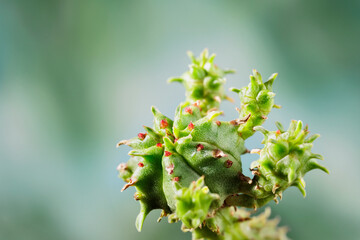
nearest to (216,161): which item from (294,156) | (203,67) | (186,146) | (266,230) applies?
(186,146)

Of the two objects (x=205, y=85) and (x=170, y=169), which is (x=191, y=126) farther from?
(x=205, y=85)

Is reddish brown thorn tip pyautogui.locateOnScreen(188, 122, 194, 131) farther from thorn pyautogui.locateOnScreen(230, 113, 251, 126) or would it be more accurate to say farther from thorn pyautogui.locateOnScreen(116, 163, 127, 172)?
thorn pyautogui.locateOnScreen(116, 163, 127, 172)

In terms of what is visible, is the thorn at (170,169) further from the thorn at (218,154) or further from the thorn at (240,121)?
the thorn at (240,121)

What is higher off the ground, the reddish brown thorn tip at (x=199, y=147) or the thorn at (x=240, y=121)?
the thorn at (x=240, y=121)

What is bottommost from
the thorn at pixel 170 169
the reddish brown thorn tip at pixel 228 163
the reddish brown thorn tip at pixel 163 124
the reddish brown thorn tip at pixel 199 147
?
the reddish brown thorn tip at pixel 228 163

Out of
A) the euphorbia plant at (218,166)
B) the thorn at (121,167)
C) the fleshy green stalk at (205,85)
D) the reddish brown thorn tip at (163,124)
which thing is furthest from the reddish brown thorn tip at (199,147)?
the fleshy green stalk at (205,85)

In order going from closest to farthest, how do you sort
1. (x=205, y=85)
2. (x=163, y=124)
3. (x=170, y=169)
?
(x=170, y=169) → (x=163, y=124) → (x=205, y=85)

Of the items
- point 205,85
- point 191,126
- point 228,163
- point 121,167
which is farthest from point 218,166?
point 205,85

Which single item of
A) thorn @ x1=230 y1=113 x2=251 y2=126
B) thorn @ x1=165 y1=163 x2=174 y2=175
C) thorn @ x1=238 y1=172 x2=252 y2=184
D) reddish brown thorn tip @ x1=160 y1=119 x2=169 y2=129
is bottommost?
thorn @ x1=238 y1=172 x2=252 y2=184

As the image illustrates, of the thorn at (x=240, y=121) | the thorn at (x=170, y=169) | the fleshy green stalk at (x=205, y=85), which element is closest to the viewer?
the thorn at (x=170, y=169)

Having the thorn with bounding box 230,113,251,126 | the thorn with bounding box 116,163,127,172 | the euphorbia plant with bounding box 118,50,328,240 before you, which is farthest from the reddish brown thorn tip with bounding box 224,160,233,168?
the thorn with bounding box 116,163,127,172
